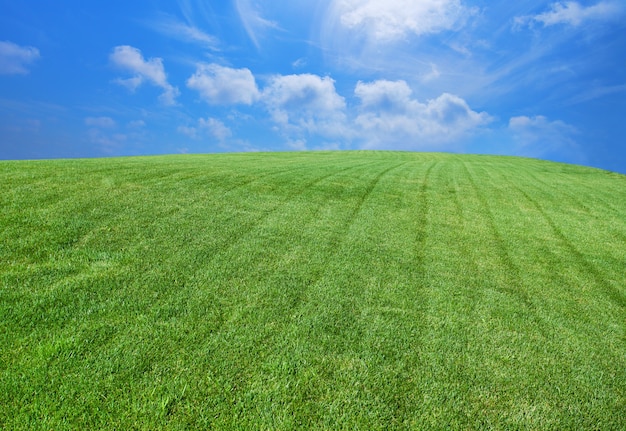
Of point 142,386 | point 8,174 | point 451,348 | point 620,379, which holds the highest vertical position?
point 8,174

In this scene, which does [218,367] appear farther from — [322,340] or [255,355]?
[322,340]

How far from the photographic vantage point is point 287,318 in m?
4.60

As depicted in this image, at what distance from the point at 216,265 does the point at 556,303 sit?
5517 mm

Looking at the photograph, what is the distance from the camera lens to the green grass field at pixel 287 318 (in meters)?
3.34

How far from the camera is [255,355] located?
3.90 meters

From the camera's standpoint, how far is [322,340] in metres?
4.25

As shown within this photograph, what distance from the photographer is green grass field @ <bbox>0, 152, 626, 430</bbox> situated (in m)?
3.34

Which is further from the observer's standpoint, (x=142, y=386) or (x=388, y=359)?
(x=388, y=359)

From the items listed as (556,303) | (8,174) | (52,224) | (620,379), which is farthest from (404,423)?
(8,174)

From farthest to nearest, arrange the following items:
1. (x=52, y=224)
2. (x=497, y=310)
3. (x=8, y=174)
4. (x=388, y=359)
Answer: (x=8, y=174)
(x=52, y=224)
(x=497, y=310)
(x=388, y=359)

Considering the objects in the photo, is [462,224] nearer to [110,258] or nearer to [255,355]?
[255,355]

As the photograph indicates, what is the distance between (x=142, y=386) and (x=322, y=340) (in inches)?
75.0

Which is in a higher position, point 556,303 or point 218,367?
point 218,367

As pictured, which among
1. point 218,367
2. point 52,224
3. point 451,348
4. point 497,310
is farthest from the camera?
point 52,224
